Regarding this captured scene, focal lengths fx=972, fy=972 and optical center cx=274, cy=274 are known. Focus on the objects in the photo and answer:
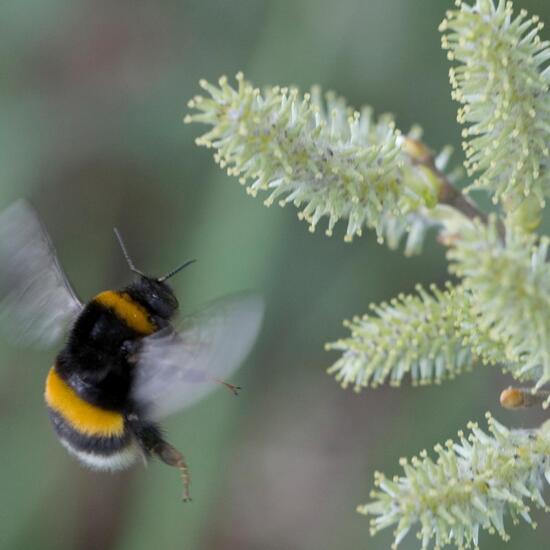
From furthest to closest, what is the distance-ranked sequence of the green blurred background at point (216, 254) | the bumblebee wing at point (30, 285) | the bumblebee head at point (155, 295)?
the green blurred background at point (216, 254) → the bumblebee head at point (155, 295) → the bumblebee wing at point (30, 285)

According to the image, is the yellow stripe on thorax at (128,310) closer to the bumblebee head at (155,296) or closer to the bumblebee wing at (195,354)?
the bumblebee head at (155,296)

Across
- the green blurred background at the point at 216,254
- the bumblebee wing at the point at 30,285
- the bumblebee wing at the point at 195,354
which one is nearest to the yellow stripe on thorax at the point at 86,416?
the bumblebee wing at the point at 195,354

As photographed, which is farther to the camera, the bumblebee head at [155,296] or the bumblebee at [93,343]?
the bumblebee head at [155,296]

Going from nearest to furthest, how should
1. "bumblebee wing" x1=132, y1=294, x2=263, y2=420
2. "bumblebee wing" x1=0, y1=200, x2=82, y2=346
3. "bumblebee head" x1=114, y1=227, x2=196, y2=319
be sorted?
"bumblebee wing" x1=132, y1=294, x2=263, y2=420
"bumblebee wing" x1=0, y1=200, x2=82, y2=346
"bumblebee head" x1=114, y1=227, x2=196, y2=319

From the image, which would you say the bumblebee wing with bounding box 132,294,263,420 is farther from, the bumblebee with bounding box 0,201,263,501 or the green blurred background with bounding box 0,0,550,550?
the green blurred background with bounding box 0,0,550,550

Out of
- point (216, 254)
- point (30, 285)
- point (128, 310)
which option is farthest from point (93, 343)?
point (216, 254)

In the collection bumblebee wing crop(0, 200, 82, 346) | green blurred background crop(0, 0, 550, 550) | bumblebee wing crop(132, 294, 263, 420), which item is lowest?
green blurred background crop(0, 0, 550, 550)

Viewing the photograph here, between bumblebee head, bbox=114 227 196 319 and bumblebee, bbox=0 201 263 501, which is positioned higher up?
bumblebee head, bbox=114 227 196 319

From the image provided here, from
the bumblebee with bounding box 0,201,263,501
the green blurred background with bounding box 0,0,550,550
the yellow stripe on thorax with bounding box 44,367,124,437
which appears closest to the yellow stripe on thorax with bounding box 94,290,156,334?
the bumblebee with bounding box 0,201,263,501

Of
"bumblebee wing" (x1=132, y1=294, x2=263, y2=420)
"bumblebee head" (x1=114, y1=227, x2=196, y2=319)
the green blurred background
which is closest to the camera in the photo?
"bumblebee wing" (x1=132, y1=294, x2=263, y2=420)
